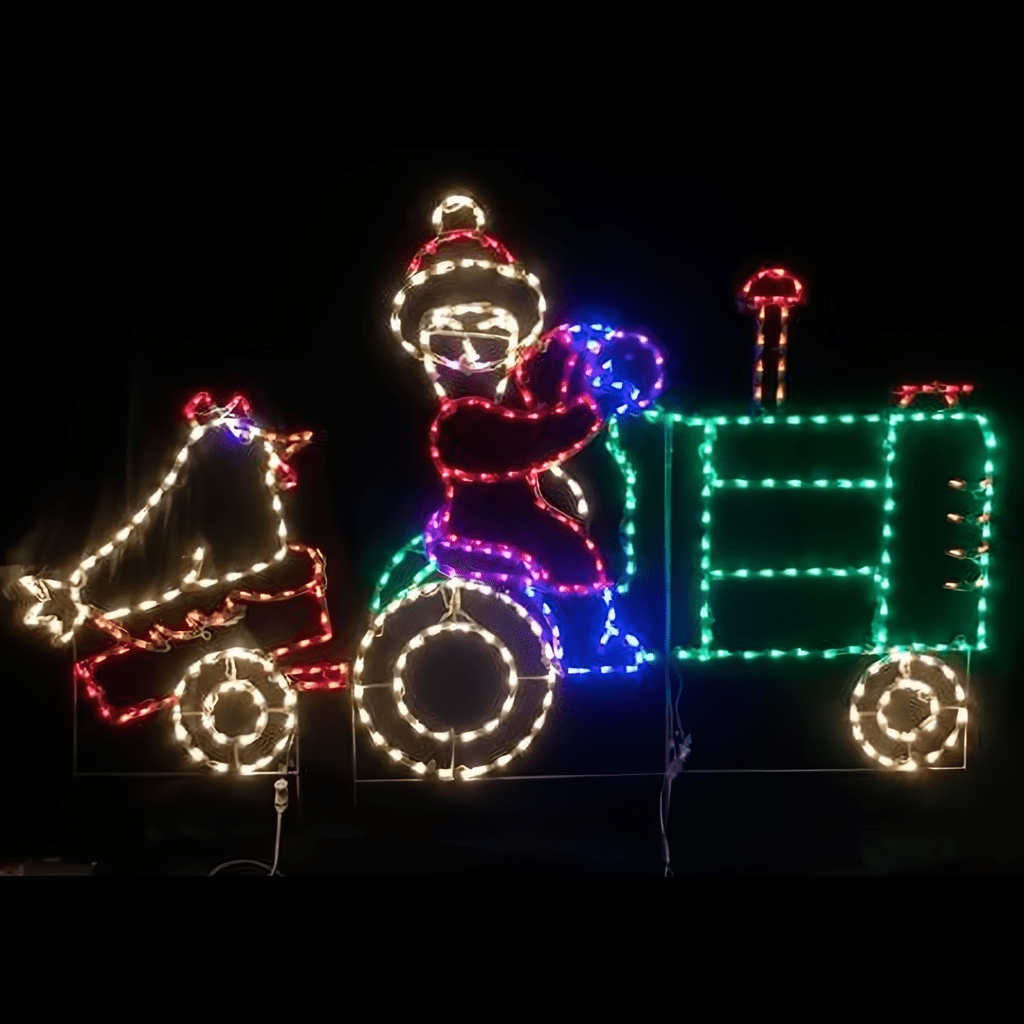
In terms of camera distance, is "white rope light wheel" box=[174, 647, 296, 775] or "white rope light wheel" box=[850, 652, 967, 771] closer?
"white rope light wheel" box=[174, 647, 296, 775]

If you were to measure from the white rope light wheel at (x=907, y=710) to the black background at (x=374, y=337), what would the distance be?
1.13 feet

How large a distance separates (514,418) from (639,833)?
1.65 m

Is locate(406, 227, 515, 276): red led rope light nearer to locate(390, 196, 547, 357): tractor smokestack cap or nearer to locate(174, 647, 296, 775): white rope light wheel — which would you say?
locate(390, 196, 547, 357): tractor smokestack cap

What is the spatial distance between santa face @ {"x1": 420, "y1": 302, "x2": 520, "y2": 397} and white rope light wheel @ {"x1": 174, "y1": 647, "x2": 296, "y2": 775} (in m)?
1.15

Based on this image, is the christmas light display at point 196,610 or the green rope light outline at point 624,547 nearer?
the christmas light display at point 196,610

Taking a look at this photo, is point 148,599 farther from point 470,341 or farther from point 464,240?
point 464,240

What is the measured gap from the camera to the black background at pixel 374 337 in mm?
3410

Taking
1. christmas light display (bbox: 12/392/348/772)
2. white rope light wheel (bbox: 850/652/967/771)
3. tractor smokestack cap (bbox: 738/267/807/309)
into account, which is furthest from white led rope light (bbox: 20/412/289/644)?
white rope light wheel (bbox: 850/652/967/771)

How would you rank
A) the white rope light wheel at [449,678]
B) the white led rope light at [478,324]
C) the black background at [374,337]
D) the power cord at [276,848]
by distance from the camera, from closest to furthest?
the white led rope light at [478,324]
the white rope light wheel at [449,678]
the power cord at [276,848]
the black background at [374,337]

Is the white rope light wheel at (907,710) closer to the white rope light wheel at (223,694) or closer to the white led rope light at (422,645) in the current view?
the white led rope light at (422,645)

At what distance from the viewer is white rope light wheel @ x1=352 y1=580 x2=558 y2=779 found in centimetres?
316

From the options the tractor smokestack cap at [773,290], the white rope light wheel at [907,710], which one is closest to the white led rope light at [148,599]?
the tractor smokestack cap at [773,290]

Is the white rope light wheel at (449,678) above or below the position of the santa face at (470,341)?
below

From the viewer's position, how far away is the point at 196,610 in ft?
10.5
